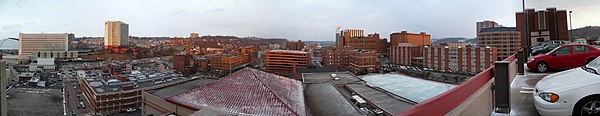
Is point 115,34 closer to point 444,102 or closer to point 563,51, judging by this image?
point 563,51

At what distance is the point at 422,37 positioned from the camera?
38375mm

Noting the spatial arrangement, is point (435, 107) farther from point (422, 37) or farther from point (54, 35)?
point (422, 37)

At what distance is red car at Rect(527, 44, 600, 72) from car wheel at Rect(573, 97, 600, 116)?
240 centimetres

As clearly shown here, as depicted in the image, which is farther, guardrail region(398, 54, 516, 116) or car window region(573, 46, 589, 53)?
car window region(573, 46, 589, 53)

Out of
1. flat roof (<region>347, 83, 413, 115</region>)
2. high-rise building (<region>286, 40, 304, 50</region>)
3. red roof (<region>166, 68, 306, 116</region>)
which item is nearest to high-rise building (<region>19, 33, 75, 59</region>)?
red roof (<region>166, 68, 306, 116</region>)

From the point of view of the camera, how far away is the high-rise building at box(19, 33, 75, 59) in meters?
16.6

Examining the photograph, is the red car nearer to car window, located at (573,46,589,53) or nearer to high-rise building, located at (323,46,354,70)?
car window, located at (573,46,589,53)

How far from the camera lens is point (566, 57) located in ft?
9.82

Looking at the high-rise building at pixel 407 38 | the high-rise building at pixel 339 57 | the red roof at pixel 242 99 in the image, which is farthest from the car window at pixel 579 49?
the high-rise building at pixel 407 38

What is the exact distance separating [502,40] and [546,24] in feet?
19.9

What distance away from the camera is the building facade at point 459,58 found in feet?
44.4

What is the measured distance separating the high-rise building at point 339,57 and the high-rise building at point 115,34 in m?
20.5

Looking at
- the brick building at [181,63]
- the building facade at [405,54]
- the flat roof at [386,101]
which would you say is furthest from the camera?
the brick building at [181,63]

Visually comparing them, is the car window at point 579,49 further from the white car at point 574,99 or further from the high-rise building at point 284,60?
the high-rise building at point 284,60
